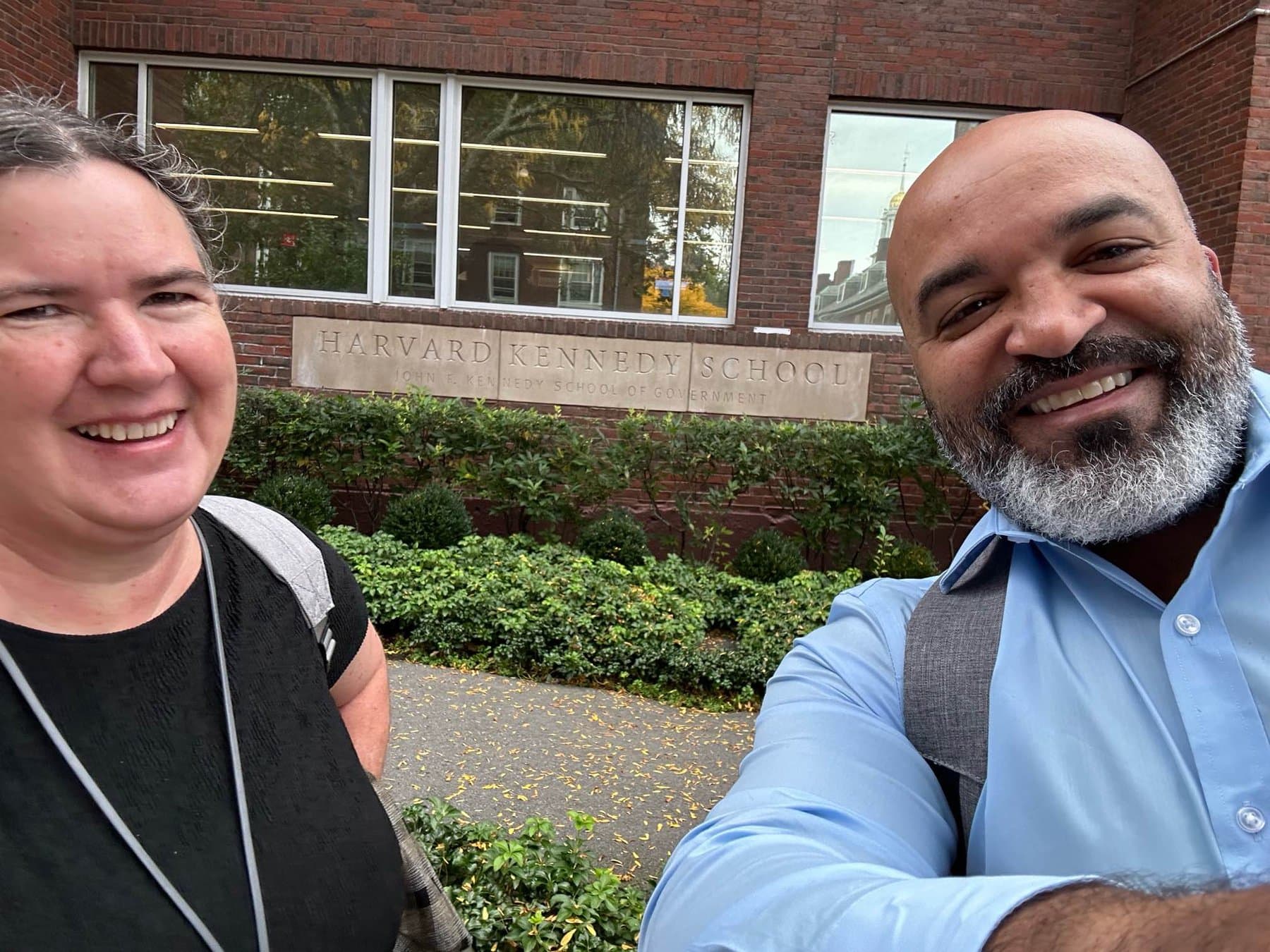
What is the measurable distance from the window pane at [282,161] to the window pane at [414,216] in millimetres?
296

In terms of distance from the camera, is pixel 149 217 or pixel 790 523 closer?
pixel 149 217

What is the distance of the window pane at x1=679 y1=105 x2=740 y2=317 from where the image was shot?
7.72m

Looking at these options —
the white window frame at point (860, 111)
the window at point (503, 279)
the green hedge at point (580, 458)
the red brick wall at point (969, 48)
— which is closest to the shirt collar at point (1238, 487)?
the green hedge at point (580, 458)

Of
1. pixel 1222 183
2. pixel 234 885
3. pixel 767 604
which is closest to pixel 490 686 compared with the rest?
pixel 767 604

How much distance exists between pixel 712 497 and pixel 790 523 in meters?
1.09

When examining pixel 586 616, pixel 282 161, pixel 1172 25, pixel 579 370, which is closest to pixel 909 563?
pixel 586 616

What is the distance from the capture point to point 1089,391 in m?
1.35

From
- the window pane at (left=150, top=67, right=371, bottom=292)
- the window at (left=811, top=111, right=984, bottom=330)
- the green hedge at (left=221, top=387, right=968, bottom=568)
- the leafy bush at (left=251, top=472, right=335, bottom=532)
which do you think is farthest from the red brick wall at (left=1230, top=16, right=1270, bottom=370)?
the window pane at (left=150, top=67, right=371, bottom=292)

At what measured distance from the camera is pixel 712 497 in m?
6.48

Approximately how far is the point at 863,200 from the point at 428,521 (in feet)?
17.2

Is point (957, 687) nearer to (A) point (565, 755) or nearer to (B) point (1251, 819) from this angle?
(B) point (1251, 819)

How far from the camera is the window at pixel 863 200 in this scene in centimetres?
775

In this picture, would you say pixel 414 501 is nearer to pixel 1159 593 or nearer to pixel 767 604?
pixel 767 604

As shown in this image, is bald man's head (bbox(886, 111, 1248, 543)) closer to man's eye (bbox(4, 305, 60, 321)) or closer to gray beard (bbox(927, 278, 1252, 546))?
gray beard (bbox(927, 278, 1252, 546))
